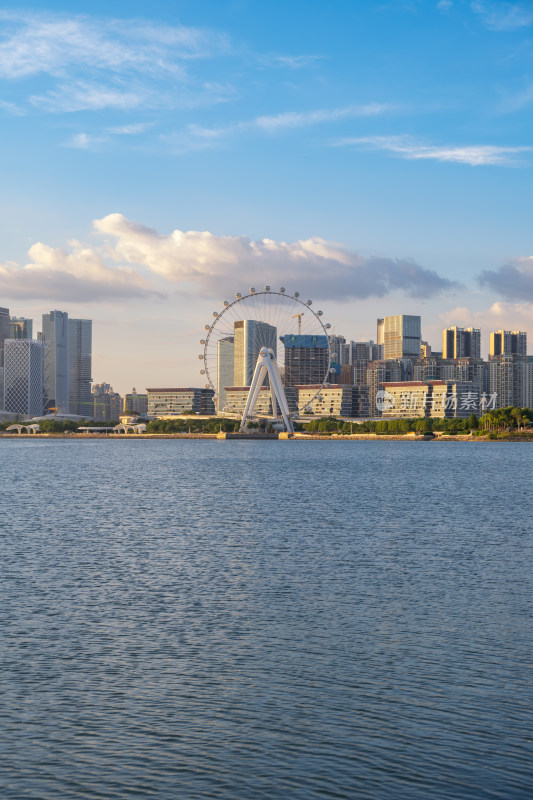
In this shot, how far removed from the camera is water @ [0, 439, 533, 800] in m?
13.7

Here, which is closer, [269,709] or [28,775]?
[28,775]

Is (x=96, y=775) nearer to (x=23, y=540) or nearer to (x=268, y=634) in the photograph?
(x=268, y=634)

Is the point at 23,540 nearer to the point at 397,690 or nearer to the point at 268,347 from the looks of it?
the point at 397,690

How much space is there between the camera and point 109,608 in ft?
80.4

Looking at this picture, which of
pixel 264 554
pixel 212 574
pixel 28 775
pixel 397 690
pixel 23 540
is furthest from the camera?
pixel 23 540

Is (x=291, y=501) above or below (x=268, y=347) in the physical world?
below

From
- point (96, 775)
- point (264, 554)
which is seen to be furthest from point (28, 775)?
point (264, 554)

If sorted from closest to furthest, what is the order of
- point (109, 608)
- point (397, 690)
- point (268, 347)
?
point (397, 690)
point (109, 608)
point (268, 347)

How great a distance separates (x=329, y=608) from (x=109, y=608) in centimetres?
608

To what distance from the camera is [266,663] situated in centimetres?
1930

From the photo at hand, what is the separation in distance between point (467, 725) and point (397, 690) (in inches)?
84.7

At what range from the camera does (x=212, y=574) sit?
29.9m

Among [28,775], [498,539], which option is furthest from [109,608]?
[498,539]

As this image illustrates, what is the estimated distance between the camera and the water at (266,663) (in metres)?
13.7
